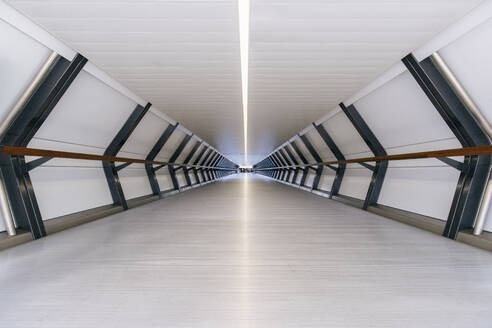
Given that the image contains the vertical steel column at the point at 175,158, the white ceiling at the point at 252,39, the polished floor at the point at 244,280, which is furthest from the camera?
the vertical steel column at the point at 175,158

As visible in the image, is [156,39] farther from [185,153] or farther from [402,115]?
[185,153]

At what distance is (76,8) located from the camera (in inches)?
104

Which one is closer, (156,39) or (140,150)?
(156,39)

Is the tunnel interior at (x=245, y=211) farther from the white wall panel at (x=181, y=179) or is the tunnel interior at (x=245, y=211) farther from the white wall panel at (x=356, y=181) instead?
the white wall panel at (x=181, y=179)

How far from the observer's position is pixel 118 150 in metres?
5.93

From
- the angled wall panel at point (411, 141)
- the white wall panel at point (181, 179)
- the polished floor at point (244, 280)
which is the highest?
the angled wall panel at point (411, 141)

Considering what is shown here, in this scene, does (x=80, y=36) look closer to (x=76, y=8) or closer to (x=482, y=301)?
(x=76, y=8)

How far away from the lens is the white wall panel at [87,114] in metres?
4.20

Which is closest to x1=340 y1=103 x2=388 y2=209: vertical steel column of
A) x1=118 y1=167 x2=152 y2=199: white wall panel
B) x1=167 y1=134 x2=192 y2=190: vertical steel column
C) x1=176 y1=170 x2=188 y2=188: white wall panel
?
x1=118 y1=167 x2=152 y2=199: white wall panel

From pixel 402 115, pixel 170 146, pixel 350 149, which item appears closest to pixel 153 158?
pixel 170 146

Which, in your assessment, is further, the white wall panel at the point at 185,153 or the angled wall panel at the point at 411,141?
the white wall panel at the point at 185,153

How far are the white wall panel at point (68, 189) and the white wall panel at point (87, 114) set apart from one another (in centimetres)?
65

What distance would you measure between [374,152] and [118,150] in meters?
6.50

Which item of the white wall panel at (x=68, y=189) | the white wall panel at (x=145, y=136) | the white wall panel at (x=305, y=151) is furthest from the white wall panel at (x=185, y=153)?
the white wall panel at (x=68, y=189)
